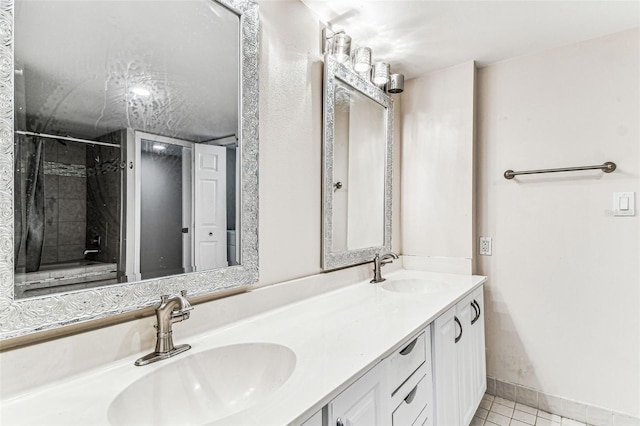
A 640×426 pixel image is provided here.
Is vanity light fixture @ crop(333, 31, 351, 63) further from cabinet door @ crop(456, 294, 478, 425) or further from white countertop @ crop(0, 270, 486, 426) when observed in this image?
cabinet door @ crop(456, 294, 478, 425)

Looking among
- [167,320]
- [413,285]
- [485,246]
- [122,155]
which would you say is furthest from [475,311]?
[122,155]

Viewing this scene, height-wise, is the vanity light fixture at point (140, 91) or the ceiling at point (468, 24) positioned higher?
the ceiling at point (468, 24)

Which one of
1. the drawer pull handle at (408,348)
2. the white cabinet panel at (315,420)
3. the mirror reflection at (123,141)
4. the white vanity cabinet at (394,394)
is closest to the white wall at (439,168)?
the white vanity cabinet at (394,394)

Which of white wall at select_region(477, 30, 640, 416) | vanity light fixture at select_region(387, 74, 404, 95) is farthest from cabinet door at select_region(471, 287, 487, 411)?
vanity light fixture at select_region(387, 74, 404, 95)

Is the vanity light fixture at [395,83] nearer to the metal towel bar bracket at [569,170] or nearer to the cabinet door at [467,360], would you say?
the metal towel bar bracket at [569,170]

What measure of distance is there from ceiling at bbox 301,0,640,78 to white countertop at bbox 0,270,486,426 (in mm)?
1329

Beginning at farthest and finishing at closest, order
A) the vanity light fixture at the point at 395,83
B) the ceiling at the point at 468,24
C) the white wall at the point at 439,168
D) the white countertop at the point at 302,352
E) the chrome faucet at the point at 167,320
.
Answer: the white wall at the point at 439,168 → the vanity light fixture at the point at 395,83 → the ceiling at the point at 468,24 → the chrome faucet at the point at 167,320 → the white countertop at the point at 302,352

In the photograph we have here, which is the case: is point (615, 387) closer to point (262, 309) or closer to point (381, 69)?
point (262, 309)

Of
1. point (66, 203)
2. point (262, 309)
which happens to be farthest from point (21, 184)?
point (262, 309)

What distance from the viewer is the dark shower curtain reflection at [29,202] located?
72cm

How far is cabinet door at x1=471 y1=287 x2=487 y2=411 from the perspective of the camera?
1761 mm

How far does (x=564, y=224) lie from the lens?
1923 millimetres

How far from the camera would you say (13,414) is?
0.65m

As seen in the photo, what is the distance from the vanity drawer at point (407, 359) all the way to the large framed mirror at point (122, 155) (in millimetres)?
564
